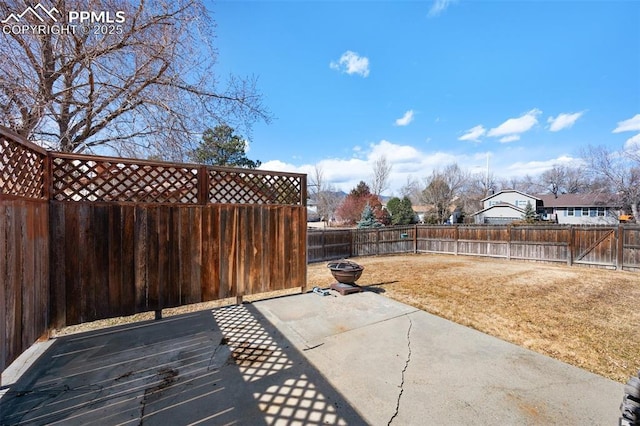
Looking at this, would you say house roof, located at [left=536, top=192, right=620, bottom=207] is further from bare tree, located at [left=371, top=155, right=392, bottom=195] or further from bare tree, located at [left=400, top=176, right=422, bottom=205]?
bare tree, located at [left=371, top=155, right=392, bottom=195]

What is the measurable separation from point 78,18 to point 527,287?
32.8 feet

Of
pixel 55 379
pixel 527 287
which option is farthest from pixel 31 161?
pixel 527 287

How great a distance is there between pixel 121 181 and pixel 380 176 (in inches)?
1032

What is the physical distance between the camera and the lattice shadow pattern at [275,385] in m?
1.83

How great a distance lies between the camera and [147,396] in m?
2.03

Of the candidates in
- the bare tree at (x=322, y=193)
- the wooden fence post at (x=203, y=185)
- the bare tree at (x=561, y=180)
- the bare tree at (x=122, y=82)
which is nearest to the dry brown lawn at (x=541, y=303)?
the wooden fence post at (x=203, y=185)

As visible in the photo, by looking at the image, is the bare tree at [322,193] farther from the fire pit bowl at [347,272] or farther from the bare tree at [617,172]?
the fire pit bowl at [347,272]

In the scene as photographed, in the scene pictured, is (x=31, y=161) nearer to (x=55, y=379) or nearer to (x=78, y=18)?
(x=55, y=379)

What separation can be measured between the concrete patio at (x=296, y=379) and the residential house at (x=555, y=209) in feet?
89.1

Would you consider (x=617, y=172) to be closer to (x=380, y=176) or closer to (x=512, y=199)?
(x=512, y=199)

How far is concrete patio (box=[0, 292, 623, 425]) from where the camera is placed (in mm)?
1845

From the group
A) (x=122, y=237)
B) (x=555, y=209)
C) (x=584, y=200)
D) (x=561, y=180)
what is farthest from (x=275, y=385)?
(x=561, y=180)

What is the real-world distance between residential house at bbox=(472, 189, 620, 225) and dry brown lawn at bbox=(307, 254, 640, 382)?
1964 centimetres

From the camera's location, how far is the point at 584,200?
77.2 ft
